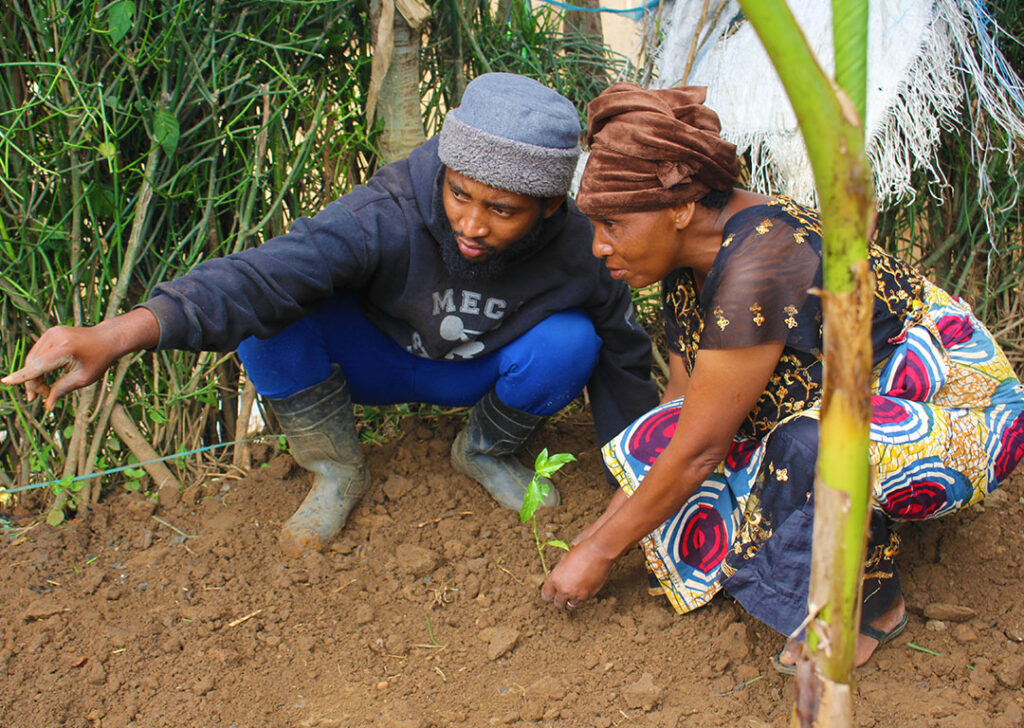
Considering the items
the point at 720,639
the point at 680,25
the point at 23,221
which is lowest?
the point at 720,639

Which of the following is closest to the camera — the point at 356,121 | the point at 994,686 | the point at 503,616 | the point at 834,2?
the point at 834,2

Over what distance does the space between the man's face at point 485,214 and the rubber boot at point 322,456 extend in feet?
1.96

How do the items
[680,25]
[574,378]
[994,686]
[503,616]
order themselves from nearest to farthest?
[994,686], [503,616], [574,378], [680,25]

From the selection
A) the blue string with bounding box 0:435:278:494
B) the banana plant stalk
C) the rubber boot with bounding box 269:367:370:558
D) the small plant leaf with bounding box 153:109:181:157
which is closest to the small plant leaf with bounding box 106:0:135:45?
the small plant leaf with bounding box 153:109:181:157

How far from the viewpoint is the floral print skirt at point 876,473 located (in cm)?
182

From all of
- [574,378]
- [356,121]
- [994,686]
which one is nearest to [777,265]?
[574,378]

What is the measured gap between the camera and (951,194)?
119 inches

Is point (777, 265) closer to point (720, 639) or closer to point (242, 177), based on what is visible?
point (720, 639)

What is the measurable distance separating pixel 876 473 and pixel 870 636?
1.40 feet

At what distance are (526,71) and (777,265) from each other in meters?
1.61

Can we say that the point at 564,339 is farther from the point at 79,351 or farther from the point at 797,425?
the point at 79,351

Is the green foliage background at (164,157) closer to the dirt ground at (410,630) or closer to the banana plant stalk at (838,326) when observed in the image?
the dirt ground at (410,630)

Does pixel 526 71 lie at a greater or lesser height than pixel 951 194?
greater

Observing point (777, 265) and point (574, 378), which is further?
point (574, 378)
